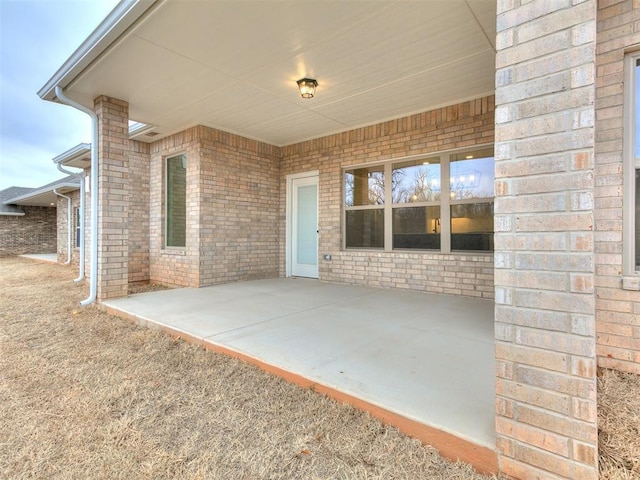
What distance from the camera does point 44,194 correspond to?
1259cm

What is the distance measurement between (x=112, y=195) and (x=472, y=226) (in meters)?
5.38

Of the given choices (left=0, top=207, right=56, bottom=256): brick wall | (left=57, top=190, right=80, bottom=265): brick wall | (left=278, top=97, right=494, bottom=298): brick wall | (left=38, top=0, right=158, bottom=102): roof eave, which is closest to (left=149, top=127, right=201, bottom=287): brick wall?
(left=278, top=97, right=494, bottom=298): brick wall

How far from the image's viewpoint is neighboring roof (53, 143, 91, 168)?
6863 millimetres

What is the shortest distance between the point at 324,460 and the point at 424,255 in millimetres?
4112

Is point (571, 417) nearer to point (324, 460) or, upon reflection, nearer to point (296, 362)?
point (324, 460)

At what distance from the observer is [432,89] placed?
14.0 feet

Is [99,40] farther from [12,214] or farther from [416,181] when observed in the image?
[12,214]

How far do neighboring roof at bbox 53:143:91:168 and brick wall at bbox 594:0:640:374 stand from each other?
825cm

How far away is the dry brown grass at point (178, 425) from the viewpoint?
4.73ft

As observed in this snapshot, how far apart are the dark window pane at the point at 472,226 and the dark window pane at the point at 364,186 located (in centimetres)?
134

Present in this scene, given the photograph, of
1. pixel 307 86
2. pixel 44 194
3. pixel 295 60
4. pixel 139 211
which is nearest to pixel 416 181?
pixel 307 86

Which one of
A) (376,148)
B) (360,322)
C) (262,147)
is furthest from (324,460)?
(262,147)

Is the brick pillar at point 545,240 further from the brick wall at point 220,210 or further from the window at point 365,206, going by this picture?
the brick wall at point 220,210

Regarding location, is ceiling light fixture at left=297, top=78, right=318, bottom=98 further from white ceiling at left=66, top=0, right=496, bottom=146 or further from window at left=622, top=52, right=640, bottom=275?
window at left=622, top=52, right=640, bottom=275
